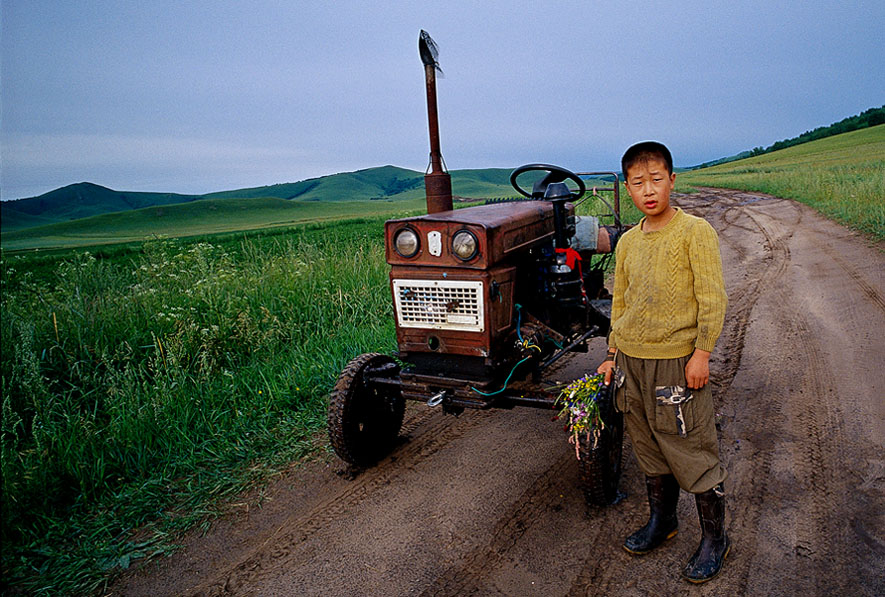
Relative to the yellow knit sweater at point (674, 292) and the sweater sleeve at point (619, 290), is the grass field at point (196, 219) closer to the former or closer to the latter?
the sweater sleeve at point (619, 290)

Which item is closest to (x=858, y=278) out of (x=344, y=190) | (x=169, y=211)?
(x=169, y=211)

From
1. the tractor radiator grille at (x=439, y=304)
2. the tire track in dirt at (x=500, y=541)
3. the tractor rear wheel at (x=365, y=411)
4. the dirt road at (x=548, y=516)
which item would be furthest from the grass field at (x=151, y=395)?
the tire track in dirt at (x=500, y=541)

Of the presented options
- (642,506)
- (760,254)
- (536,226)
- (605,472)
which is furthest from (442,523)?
(760,254)

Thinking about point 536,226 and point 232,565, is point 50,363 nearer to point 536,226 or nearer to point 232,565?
point 232,565

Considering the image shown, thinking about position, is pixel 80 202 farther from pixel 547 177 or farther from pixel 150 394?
pixel 547 177

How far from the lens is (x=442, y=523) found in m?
3.00

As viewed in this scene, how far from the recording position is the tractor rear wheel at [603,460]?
9.39 ft

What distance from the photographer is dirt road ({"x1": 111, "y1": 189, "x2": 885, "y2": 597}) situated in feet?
8.30

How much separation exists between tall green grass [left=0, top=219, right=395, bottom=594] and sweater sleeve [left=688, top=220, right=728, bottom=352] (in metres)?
2.73

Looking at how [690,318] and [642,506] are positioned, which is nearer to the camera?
[690,318]

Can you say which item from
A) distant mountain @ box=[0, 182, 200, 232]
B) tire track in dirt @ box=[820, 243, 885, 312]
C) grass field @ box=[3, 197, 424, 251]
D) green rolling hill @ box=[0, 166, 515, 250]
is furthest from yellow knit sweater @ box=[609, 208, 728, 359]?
grass field @ box=[3, 197, 424, 251]

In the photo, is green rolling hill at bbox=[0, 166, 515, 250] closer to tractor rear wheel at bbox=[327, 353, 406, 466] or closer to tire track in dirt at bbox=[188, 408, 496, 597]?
tractor rear wheel at bbox=[327, 353, 406, 466]

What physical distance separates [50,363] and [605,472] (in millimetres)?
4366

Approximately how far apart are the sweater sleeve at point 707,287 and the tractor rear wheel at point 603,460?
742 millimetres
